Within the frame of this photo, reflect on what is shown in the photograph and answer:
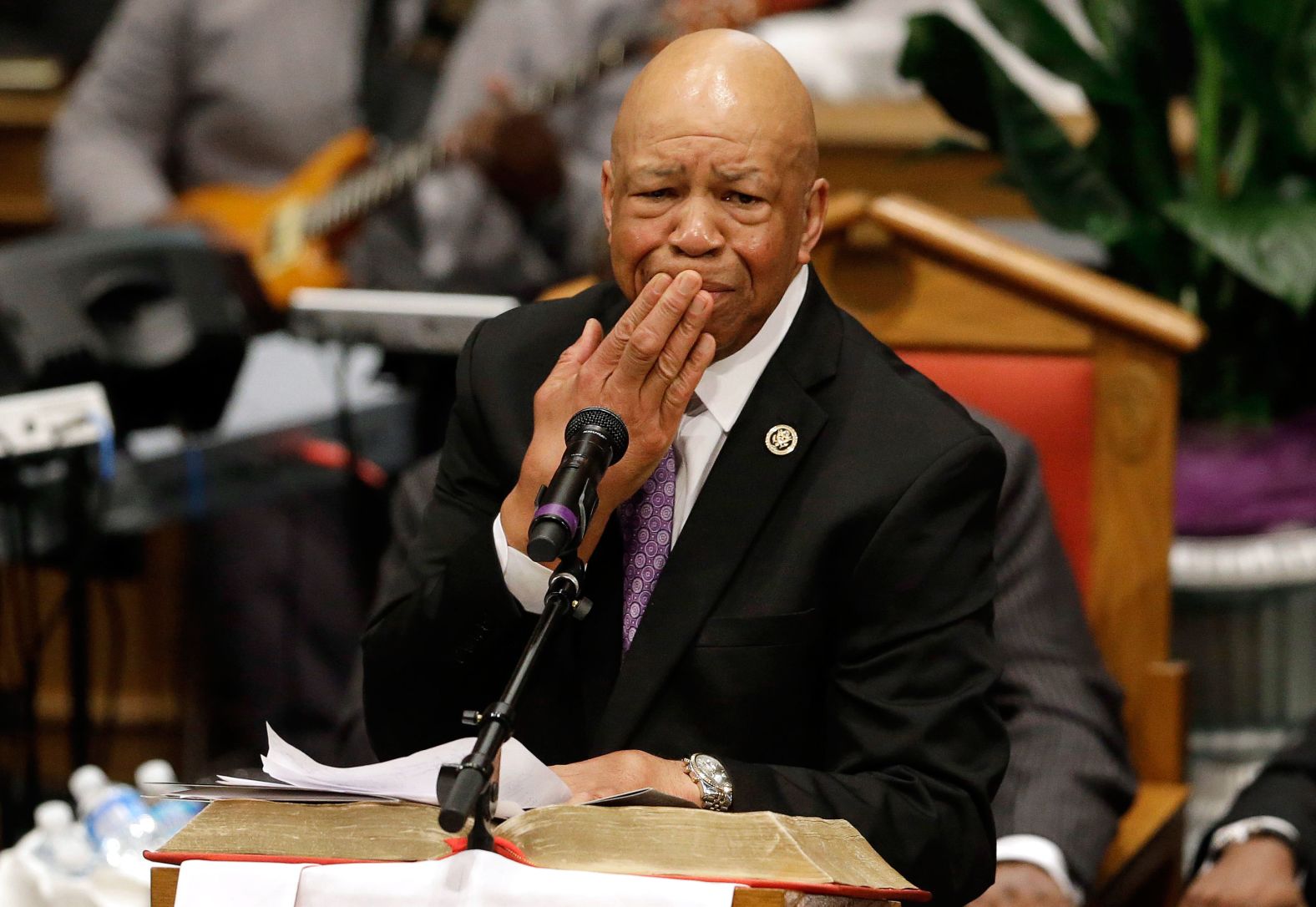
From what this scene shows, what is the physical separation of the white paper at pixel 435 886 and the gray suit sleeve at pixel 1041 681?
Result: 87 centimetres

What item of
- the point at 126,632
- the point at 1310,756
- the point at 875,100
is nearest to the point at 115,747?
the point at 126,632

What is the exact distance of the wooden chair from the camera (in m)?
2.00

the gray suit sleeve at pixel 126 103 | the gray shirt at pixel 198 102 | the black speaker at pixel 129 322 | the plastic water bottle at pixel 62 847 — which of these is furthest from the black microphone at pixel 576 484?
the gray suit sleeve at pixel 126 103

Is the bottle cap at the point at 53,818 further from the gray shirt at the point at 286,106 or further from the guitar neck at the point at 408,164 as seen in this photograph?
the guitar neck at the point at 408,164

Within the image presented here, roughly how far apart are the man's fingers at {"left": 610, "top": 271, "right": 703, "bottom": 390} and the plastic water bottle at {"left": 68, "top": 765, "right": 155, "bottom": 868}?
862 mm

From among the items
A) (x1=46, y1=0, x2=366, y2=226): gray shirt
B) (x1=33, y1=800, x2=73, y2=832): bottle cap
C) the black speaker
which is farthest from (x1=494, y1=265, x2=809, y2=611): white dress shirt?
(x1=46, y1=0, x2=366, y2=226): gray shirt

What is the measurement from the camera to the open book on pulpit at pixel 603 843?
40.7 inches

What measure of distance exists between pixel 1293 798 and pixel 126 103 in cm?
301

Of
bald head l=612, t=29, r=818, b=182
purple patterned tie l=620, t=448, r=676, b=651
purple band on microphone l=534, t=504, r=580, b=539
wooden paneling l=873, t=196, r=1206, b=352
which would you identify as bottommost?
purple patterned tie l=620, t=448, r=676, b=651

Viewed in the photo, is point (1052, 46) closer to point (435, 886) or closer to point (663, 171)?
point (663, 171)

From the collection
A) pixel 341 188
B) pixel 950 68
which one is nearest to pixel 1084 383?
pixel 950 68

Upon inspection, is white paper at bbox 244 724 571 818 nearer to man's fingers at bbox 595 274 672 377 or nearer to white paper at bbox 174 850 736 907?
white paper at bbox 174 850 736 907

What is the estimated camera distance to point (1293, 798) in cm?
184

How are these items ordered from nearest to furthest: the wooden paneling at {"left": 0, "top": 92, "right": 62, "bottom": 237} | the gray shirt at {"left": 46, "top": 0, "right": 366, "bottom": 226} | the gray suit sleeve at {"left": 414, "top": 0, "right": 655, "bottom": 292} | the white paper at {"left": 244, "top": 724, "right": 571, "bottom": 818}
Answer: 1. the white paper at {"left": 244, "top": 724, "right": 571, "bottom": 818}
2. the gray suit sleeve at {"left": 414, "top": 0, "right": 655, "bottom": 292}
3. the gray shirt at {"left": 46, "top": 0, "right": 366, "bottom": 226}
4. the wooden paneling at {"left": 0, "top": 92, "right": 62, "bottom": 237}
